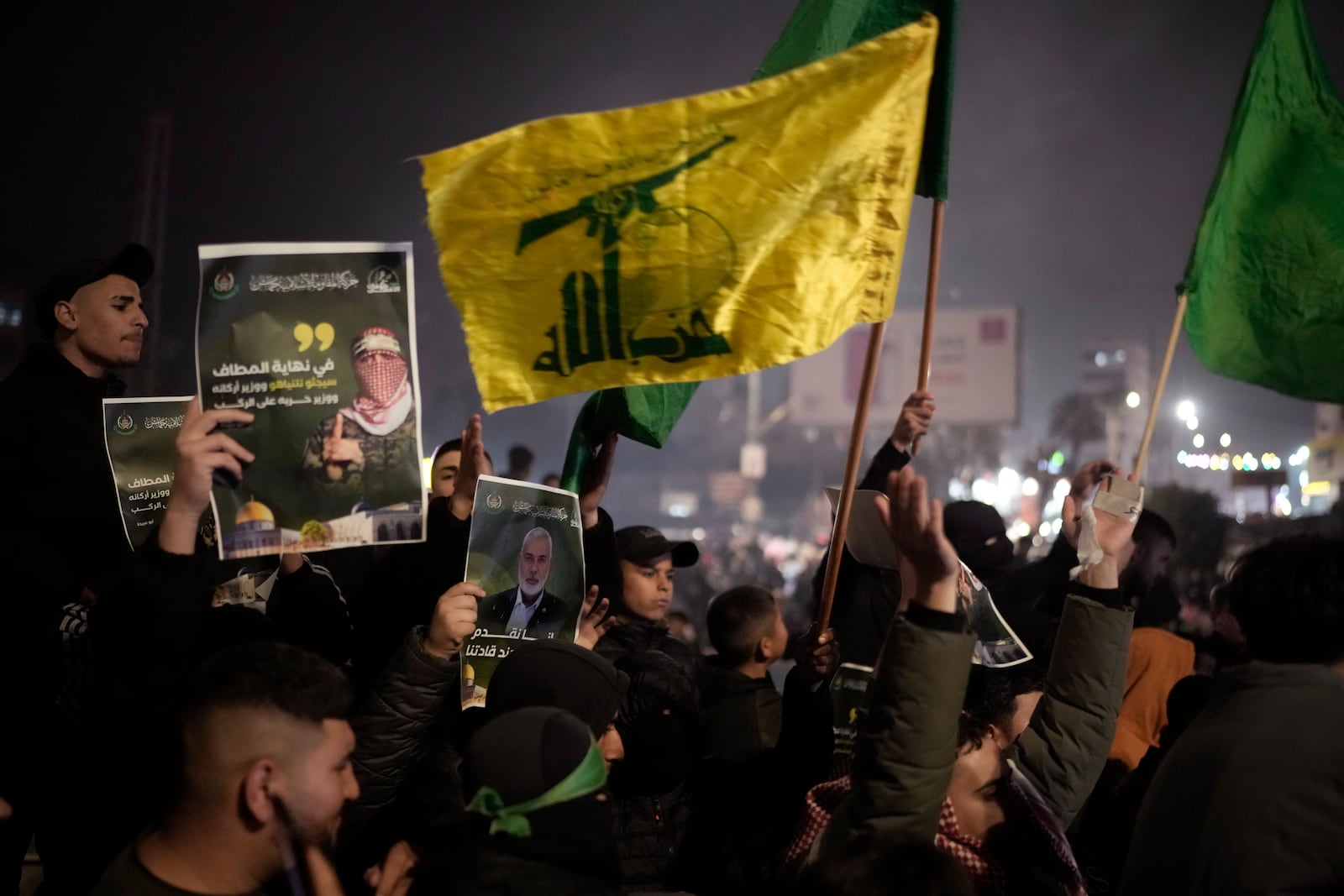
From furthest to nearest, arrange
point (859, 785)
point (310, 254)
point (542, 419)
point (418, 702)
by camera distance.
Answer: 1. point (542, 419)
2. point (418, 702)
3. point (310, 254)
4. point (859, 785)

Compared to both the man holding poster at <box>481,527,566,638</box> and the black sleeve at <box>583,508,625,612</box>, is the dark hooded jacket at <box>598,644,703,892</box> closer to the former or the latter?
the man holding poster at <box>481,527,566,638</box>

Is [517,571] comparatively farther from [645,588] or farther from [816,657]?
[645,588]

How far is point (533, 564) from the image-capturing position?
3908 millimetres

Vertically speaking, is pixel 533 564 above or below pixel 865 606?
above

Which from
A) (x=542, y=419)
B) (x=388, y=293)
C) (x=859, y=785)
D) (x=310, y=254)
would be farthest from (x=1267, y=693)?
(x=542, y=419)

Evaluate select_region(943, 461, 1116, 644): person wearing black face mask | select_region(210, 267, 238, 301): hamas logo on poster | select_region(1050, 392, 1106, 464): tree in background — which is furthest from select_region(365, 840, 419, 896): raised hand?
select_region(1050, 392, 1106, 464): tree in background

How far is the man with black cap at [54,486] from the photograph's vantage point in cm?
330

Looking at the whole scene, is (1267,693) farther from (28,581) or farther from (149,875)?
(28,581)

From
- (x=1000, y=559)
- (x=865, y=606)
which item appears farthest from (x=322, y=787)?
(x=1000, y=559)

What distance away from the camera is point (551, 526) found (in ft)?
13.1

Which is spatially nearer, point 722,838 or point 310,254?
point 310,254

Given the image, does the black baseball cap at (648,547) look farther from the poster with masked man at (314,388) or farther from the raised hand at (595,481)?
the poster with masked man at (314,388)

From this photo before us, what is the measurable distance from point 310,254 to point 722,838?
2.37m

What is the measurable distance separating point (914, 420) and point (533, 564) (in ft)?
5.85
